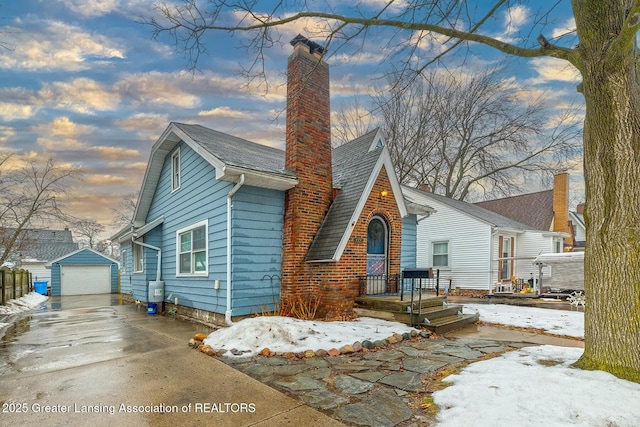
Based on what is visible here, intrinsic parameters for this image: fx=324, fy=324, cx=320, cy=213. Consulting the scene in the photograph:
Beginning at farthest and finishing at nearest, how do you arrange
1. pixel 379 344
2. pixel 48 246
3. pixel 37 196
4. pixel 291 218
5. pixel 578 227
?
1. pixel 48 246
2. pixel 578 227
3. pixel 37 196
4. pixel 291 218
5. pixel 379 344

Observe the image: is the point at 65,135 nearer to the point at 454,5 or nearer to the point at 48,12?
the point at 48,12

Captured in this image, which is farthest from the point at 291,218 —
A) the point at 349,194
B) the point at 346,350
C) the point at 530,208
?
the point at 530,208

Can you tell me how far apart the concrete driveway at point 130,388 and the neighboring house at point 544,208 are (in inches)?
774

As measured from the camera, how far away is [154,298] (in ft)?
32.8

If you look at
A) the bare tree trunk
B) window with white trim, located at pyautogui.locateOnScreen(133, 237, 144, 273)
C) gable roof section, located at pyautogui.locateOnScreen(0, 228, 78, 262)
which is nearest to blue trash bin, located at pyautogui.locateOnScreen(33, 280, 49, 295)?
gable roof section, located at pyautogui.locateOnScreen(0, 228, 78, 262)

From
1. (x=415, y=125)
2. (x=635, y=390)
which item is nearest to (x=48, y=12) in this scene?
(x=635, y=390)

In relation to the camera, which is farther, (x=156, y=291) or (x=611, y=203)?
(x=156, y=291)

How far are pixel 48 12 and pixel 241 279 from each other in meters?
7.00

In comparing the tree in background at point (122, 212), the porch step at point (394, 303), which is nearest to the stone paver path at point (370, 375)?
the porch step at point (394, 303)

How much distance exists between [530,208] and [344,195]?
19.3 meters

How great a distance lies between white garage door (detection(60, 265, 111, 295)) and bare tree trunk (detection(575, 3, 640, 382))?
26.1 m

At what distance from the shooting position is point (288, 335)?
5387mm

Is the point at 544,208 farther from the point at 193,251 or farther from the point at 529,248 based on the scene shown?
the point at 193,251

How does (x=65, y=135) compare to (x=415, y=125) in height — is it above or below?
below
